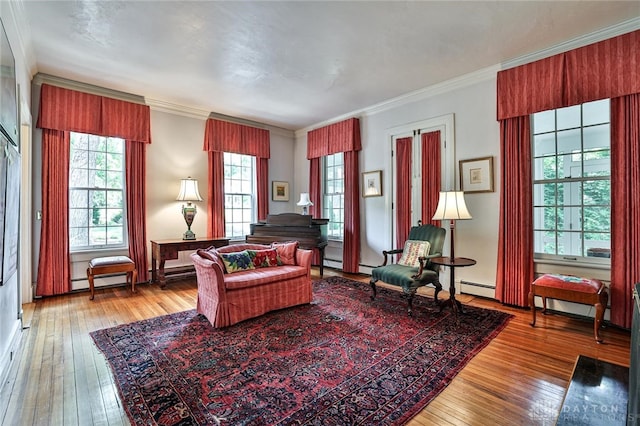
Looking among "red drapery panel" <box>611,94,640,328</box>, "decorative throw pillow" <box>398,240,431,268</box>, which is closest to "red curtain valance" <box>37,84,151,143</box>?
"decorative throw pillow" <box>398,240,431,268</box>

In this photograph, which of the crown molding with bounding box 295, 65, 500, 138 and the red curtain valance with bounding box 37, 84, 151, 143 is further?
the red curtain valance with bounding box 37, 84, 151, 143

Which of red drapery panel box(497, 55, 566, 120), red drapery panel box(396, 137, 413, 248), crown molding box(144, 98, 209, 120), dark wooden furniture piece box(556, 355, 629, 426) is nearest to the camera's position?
dark wooden furniture piece box(556, 355, 629, 426)

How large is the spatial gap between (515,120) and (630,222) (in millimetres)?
1521

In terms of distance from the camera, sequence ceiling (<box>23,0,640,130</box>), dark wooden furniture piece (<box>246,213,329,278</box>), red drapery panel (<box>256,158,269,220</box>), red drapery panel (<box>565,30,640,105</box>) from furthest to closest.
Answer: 1. red drapery panel (<box>256,158,269,220</box>)
2. dark wooden furniture piece (<box>246,213,329,278</box>)
3. red drapery panel (<box>565,30,640,105</box>)
4. ceiling (<box>23,0,640,130</box>)

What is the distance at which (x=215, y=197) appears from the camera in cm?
550

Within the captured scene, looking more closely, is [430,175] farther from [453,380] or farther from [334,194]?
[453,380]

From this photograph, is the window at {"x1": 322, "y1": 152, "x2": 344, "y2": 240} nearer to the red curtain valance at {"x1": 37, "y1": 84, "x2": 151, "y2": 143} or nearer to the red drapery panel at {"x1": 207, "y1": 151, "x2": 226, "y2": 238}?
the red drapery panel at {"x1": 207, "y1": 151, "x2": 226, "y2": 238}

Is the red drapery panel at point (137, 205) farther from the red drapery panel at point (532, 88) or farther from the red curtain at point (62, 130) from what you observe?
the red drapery panel at point (532, 88)

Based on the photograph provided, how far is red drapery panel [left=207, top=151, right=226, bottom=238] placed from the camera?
18.0 ft

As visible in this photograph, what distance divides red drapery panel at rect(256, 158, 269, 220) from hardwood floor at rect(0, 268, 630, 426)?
2886mm

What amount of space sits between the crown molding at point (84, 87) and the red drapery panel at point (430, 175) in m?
4.45

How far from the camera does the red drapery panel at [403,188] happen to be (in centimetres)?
477

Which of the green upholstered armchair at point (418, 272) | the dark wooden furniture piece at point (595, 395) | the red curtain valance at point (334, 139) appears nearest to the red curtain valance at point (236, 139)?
A: the red curtain valance at point (334, 139)

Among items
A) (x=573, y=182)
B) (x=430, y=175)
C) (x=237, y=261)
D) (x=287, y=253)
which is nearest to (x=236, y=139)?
(x=287, y=253)
